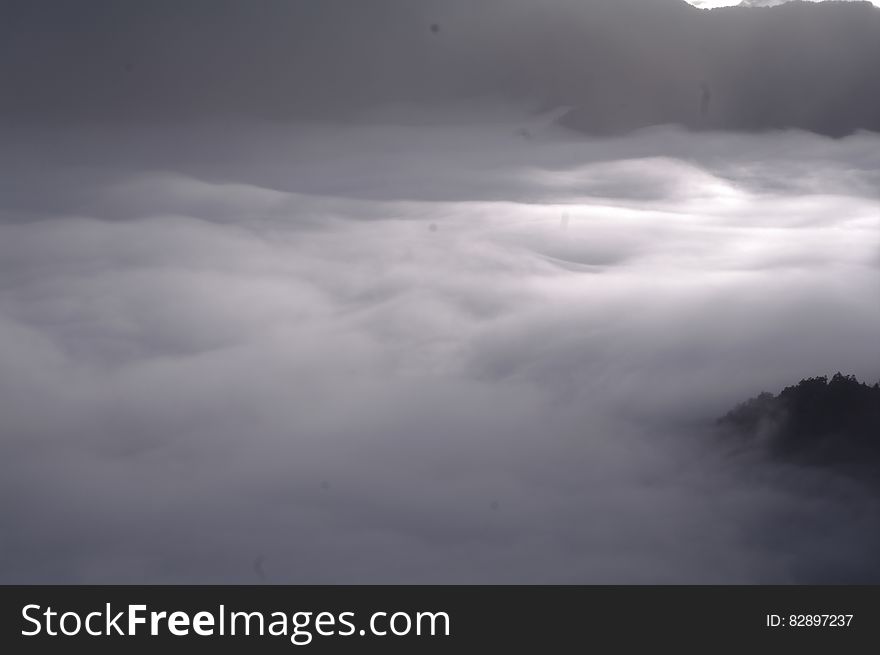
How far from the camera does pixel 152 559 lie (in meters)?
16.5

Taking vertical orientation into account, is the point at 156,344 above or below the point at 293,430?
above

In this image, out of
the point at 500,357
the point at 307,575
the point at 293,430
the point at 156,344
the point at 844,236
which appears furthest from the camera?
the point at 844,236

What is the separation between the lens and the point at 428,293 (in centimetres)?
3512

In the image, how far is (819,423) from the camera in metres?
21.0

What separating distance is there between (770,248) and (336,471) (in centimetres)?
2598

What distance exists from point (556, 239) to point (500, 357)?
18107mm

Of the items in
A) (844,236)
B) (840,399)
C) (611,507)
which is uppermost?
(844,236)

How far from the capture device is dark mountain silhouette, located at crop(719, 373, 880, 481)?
2017 centimetres

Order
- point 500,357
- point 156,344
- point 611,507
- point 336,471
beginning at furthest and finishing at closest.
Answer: point 156,344, point 500,357, point 336,471, point 611,507

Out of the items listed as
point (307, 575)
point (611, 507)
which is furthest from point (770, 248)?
point (307, 575)

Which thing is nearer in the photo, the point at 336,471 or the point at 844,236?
the point at 336,471

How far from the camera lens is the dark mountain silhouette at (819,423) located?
2017 cm

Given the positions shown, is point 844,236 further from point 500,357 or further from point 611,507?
point 611,507

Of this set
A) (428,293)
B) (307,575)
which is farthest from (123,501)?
(428,293)
